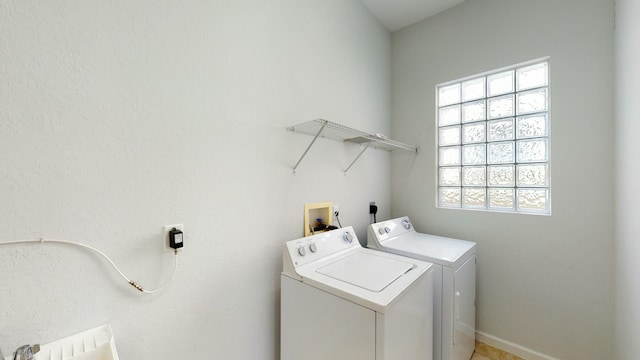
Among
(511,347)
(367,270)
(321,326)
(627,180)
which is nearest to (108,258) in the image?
(321,326)

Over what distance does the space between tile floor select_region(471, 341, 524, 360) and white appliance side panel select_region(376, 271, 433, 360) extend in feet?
2.56

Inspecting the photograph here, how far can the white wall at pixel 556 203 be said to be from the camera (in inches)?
61.1

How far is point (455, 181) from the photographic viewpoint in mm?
2186

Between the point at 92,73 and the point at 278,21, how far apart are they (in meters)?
1.03

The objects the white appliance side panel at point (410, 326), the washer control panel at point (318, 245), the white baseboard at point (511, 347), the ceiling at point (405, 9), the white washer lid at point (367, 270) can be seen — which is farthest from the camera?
the ceiling at point (405, 9)

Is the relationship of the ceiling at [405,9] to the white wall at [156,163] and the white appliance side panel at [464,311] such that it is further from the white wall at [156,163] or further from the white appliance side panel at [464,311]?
the white appliance side panel at [464,311]

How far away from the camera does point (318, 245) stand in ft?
4.75

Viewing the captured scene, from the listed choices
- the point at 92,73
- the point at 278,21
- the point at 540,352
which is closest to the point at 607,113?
the point at 540,352

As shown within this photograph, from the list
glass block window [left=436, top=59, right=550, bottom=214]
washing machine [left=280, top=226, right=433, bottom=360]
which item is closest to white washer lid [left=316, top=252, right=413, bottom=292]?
washing machine [left=280, top=226, right=433, bottom=360]

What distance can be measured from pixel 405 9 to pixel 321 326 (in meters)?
2.66

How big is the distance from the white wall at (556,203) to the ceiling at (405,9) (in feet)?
0.31

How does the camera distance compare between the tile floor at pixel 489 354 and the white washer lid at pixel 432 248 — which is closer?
the white washer lid at pixel 432 248

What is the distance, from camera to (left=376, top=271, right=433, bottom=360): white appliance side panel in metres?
0.95

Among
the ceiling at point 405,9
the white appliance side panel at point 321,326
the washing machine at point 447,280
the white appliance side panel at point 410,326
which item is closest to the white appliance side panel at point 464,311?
the washing machine at point 447,280
